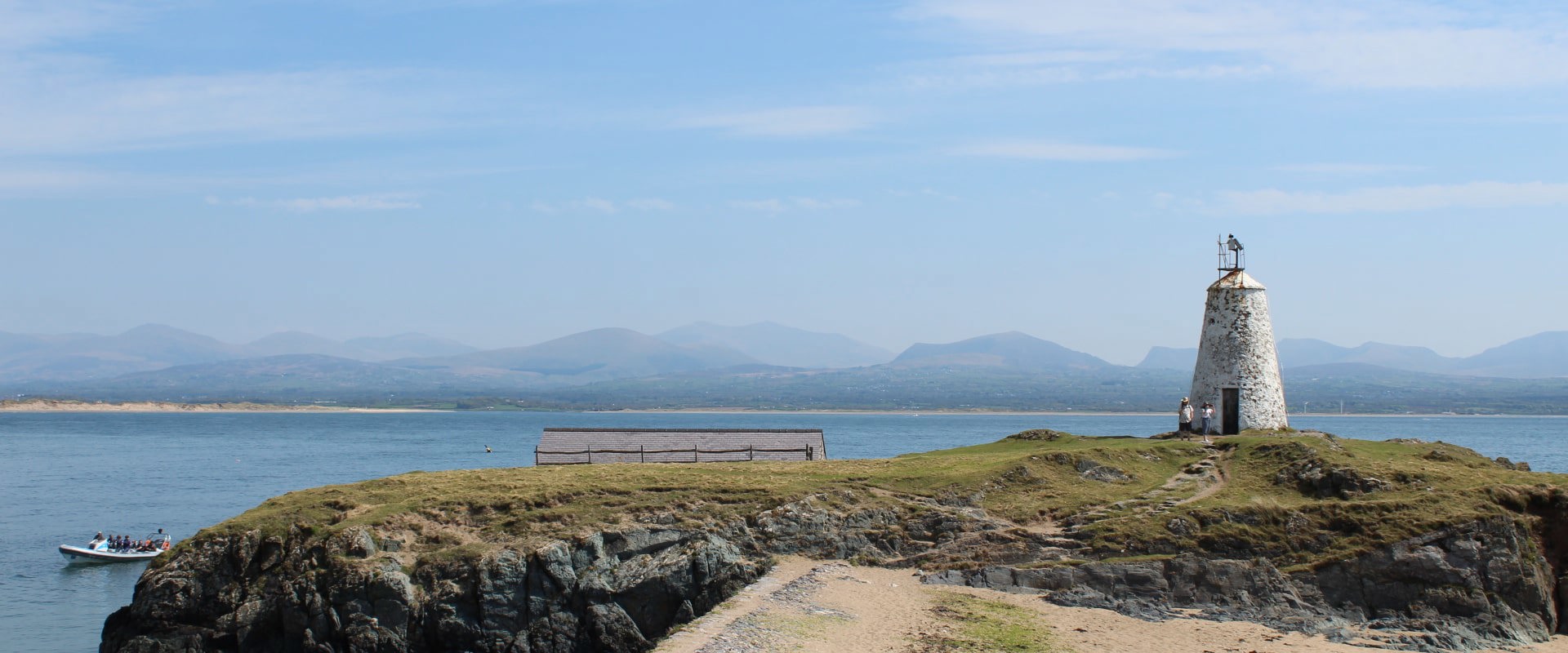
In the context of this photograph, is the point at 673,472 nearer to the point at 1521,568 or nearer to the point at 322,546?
the point at 322,546

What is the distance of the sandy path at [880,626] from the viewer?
969 inches

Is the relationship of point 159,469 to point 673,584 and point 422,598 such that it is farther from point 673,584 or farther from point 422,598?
point 673,584

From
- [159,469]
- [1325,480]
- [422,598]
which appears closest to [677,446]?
[422,598]

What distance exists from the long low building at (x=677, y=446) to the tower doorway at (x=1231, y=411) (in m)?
14.0

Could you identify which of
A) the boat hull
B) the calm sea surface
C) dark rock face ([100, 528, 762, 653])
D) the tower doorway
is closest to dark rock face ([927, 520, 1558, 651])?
dark rock face ([100, 528, 762, 653])

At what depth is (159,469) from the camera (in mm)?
100500

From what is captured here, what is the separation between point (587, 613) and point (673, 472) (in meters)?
7.75

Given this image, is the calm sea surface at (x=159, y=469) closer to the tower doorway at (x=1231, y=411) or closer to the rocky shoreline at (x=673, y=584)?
the rocky shoreline at (x=673, y=584)

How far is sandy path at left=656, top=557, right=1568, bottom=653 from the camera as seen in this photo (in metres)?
24.6

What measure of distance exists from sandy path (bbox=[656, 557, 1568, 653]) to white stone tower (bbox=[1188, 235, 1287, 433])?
16.0m

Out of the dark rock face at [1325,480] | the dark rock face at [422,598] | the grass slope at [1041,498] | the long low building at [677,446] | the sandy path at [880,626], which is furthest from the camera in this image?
the long low building at [677,446]

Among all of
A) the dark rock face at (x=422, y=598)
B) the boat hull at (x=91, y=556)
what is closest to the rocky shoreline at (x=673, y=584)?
the dark rock face at (x=422, y=598)

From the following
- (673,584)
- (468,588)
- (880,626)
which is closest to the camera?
(880,626)

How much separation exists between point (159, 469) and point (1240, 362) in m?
85.5
